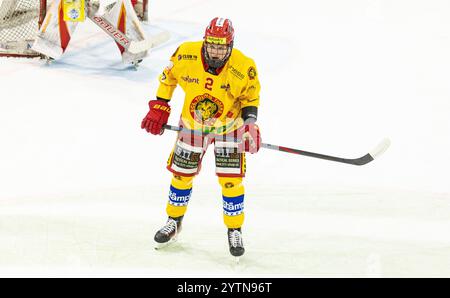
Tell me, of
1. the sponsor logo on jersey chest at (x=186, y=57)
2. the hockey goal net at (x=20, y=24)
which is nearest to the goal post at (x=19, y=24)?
the hockey goal net at (x=20, y=24)

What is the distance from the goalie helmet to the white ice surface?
0.95 meters

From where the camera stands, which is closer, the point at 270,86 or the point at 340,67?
the point at 270,86

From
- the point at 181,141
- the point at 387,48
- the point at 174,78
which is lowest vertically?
the point at 181,141

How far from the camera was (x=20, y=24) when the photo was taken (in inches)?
273

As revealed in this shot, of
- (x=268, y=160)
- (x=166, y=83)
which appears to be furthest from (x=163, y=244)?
(x=268, y=160)

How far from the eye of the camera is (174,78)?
381 cm

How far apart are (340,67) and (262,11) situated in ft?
5.19

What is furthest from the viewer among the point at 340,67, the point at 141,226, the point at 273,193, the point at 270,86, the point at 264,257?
the point at 340,67

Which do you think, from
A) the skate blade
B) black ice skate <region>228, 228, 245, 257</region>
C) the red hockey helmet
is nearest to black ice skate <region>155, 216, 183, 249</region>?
the skate blade

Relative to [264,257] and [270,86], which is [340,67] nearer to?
[270,86]

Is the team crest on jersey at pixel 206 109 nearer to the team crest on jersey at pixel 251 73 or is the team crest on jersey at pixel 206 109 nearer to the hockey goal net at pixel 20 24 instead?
the team crest on jersey at pixel 251 73

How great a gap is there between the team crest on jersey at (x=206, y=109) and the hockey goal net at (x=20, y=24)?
3.16 metres
